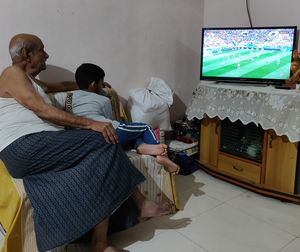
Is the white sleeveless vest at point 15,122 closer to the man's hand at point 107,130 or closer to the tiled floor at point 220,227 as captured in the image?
the man's hand at point 107,130

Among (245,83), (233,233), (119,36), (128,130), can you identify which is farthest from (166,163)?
(119,36)

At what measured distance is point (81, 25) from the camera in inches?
99.4

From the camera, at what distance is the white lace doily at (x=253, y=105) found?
225 cm

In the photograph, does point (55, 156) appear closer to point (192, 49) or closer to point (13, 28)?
point (13, 28)

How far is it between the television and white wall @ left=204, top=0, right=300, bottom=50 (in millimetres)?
280

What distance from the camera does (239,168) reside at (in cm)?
269

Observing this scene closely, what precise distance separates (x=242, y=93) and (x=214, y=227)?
106cm

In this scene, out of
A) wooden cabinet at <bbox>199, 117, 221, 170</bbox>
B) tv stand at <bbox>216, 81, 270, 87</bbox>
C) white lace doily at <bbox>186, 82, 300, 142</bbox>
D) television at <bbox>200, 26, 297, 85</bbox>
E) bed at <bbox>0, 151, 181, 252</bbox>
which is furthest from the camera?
wooden cabinet at <bbox>199, 117, 221, 170</bbox>

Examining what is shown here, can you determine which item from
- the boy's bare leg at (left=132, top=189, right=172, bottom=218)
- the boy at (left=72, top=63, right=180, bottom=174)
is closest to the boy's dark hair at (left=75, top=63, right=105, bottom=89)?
the boy at (left=72, top=63, right=180, bottom=174)

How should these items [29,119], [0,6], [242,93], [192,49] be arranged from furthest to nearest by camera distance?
[192,49] < [242,93] < [0,6] < [29,119]

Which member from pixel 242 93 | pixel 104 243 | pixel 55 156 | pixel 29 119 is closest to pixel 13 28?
pixel 29 119

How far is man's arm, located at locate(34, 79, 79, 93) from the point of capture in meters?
2.32

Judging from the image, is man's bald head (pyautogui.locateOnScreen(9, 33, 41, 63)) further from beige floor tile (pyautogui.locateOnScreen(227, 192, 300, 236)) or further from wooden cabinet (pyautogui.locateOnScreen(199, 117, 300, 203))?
beige floor tile (pyautogui.locateOnScreen(227, 192, 300, 236))

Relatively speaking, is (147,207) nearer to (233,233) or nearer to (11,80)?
(233,233)
